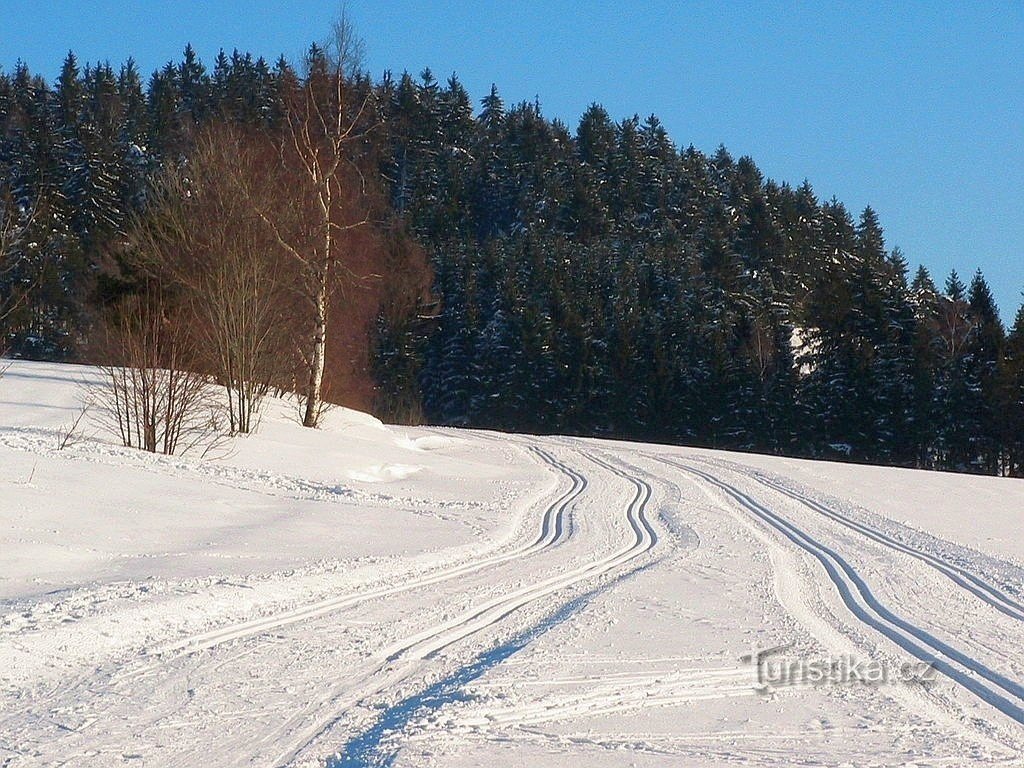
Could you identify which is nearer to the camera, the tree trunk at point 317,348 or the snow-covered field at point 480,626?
the snow-covered field at point 480,626

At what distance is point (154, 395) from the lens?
18.0 metres

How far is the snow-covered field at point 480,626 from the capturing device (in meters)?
5.03

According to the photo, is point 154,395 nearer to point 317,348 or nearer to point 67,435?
point 67,435

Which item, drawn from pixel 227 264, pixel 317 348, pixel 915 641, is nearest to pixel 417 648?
pixel 915 641

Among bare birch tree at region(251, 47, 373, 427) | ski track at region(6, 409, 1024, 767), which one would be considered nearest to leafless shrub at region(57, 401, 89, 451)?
bare birch tree at region(251, 47, 373, 427)

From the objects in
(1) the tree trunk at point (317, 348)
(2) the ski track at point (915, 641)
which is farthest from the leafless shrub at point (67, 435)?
(2) the ski track at point (915, 641)

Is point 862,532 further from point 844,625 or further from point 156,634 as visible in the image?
point 156,634

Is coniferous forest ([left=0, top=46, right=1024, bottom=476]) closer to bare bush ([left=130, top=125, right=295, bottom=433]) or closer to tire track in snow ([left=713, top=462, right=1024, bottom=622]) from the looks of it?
bare bush ([left=130, top=125, right=295, bottom=433])

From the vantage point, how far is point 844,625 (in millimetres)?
7836

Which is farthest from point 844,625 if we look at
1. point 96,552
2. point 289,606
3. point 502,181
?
point 502,181

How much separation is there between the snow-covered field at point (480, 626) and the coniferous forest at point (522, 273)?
12.0 m

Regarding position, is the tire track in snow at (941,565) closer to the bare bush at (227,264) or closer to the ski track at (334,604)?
the ski track at (334,604)

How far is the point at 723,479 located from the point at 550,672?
48.9ft

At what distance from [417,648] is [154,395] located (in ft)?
42.3
